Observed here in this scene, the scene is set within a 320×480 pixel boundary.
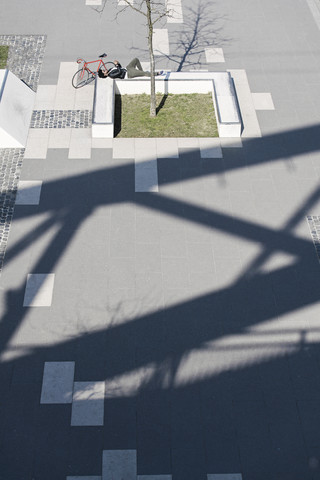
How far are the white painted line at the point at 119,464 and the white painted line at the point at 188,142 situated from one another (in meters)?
8.23

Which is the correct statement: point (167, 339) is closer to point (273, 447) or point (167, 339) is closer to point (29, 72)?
point (273, 447)

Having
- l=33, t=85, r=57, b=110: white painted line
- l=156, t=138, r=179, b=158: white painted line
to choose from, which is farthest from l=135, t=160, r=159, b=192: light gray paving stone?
l=33, t=85, r=57, b=110: white painted line

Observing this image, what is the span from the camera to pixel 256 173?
12.0 meters

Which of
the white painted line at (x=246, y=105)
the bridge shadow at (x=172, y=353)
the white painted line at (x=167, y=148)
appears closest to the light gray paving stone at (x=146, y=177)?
the bridge shadow at (x=172, y=353)

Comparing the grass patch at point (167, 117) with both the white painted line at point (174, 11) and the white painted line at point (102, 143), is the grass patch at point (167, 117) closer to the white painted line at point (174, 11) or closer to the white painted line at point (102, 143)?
the white painted line at point (102, 143)

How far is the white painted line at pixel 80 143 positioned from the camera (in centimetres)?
1223

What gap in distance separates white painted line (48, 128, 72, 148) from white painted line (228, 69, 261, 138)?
5.25 m

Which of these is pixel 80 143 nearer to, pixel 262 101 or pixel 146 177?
pixel 146 177

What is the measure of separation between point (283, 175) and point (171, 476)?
26.8 ft

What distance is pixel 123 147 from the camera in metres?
12.4

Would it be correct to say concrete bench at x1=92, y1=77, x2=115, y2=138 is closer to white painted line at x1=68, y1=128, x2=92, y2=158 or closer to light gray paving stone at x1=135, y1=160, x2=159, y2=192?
white painted line at x1=68, y1=128, x2=92, y2=158

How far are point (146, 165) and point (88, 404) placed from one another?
21.5 feet

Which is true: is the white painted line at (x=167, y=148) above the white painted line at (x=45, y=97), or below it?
below

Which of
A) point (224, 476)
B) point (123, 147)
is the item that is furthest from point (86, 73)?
point (224, 476)
